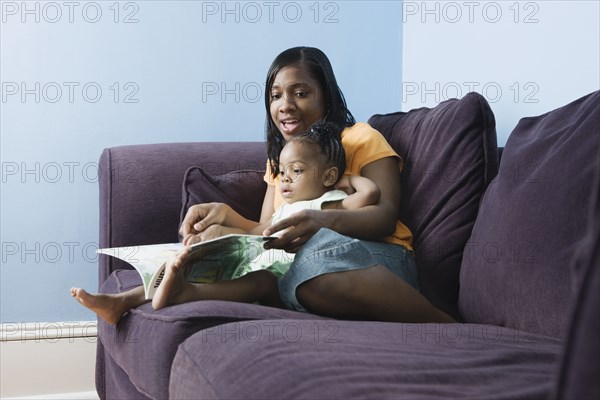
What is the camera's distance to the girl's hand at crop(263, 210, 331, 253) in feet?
5.65

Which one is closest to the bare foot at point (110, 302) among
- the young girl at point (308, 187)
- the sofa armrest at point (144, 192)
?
the young girl at point (308, 187)

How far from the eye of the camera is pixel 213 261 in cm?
171

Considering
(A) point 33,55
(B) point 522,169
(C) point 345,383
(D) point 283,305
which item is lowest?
(D) point 283,305

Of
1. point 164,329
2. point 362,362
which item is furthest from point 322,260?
point 362,362

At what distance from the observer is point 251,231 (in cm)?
212

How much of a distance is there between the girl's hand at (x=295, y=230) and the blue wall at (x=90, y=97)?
1.20 metres

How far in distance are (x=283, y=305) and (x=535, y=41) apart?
2.97 feet

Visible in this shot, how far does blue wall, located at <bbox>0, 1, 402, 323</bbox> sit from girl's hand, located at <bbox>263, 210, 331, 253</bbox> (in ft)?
3.93

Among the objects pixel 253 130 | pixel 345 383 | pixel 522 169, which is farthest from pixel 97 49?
pixel 345 383

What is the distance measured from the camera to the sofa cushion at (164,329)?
1.49m

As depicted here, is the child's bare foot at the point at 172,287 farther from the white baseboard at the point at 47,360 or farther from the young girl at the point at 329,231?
the white baseboard at the point at 47,360

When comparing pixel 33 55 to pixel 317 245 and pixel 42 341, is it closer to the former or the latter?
pixel 42 341

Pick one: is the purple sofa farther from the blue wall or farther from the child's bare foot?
the blue wall

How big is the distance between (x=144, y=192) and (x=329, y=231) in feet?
2.94
